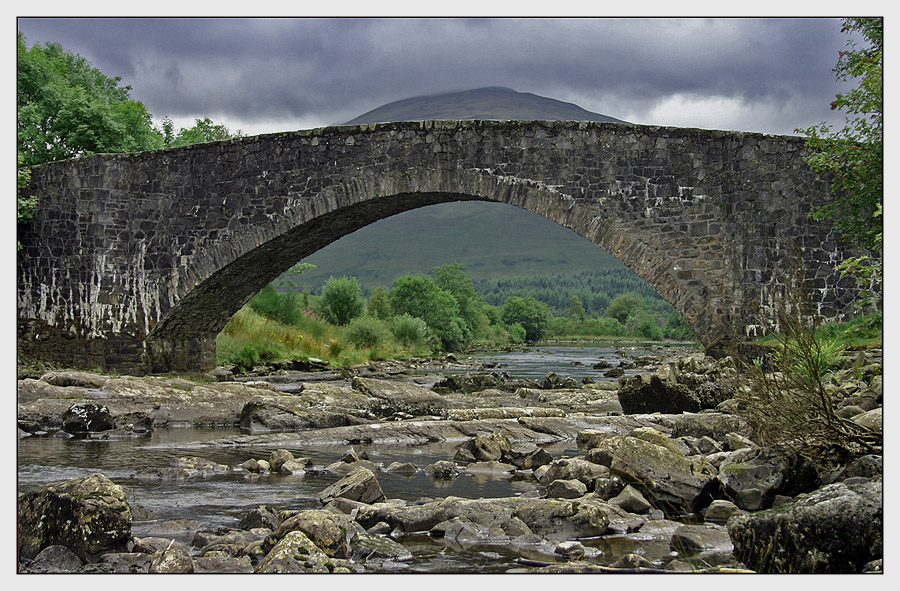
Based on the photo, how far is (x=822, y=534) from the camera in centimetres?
479

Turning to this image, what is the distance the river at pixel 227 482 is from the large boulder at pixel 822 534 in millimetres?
1048

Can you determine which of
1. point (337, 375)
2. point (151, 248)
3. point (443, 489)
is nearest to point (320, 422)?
point (443, 489)

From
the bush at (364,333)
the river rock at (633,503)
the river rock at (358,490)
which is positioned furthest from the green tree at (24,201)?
the bush at (364,333)

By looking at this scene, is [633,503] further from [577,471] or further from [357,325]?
[357,325]

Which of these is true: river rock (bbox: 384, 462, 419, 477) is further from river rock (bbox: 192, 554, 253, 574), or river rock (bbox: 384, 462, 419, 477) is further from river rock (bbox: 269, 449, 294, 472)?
river rock (bbox: 192, 554, 253, 574)

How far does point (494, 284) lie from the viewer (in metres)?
157

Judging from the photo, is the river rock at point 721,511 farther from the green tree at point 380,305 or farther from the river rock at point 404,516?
the green tree at point 380,305

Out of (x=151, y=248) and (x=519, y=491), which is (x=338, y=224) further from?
(x=519, y=491)

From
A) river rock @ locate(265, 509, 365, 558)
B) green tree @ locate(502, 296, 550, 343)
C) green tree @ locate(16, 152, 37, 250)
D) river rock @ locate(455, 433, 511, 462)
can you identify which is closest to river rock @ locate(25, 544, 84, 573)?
river rock @ locate(265, 509, 365, 558)

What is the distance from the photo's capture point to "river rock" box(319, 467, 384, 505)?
7.11 metres

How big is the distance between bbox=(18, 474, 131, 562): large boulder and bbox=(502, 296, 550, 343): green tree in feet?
Answer: 228

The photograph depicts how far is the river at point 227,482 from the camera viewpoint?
A: 5957 mm

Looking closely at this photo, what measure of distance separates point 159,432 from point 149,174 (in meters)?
7.09

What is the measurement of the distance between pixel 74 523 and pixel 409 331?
35.2 metres
